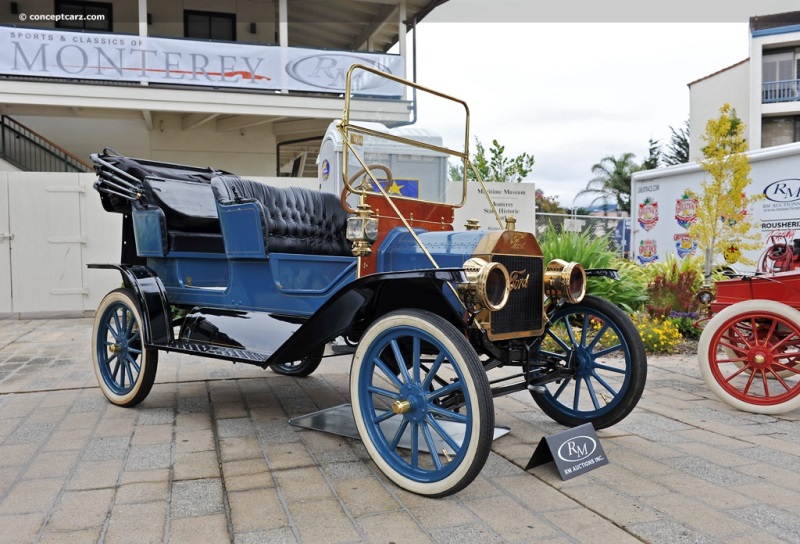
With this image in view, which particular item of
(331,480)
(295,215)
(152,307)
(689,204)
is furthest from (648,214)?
(331,480)

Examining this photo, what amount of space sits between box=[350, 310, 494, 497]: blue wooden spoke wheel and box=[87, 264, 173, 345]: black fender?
4.99 ft

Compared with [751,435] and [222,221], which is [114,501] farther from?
[751,435]

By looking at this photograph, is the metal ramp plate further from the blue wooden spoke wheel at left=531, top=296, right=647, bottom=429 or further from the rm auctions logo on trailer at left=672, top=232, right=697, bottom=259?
the rm auctions logo on trailer at left=672, top=232, right=697, bottom=259

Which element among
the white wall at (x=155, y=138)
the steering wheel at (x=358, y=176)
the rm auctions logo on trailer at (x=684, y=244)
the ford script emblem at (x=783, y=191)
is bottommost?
the rm auctions logo on trailer at (x=684, y=244)

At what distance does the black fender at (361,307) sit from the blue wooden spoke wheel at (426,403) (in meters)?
0.22

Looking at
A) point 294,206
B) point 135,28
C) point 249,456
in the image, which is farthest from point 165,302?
point 135,28

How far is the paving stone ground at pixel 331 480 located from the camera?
220 cm

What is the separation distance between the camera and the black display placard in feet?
8.73

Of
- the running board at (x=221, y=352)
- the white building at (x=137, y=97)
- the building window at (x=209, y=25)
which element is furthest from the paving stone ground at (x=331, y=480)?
the building window at (x=209, y=25)

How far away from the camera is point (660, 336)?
5.83m

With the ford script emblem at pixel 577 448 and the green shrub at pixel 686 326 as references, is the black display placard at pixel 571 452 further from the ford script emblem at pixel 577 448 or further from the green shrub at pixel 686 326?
the green shrub at pixel 686 326

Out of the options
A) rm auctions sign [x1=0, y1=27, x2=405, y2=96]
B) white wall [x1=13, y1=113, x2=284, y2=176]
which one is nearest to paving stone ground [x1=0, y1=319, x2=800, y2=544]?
rm auctions sign [x1=0, y1=27, x2=405, y2=96]

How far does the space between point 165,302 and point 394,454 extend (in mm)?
1902

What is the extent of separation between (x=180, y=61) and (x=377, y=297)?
9.22 meters
